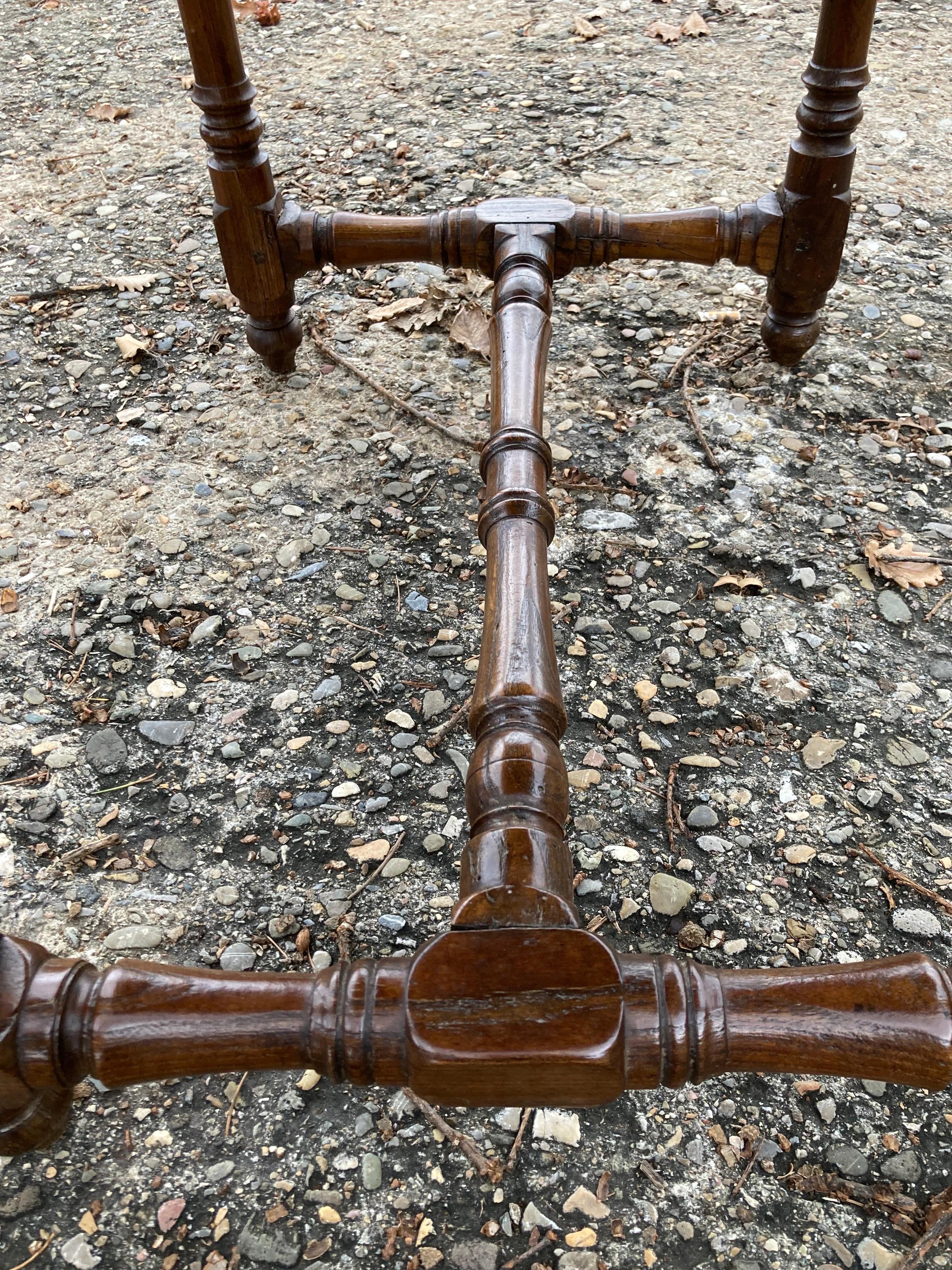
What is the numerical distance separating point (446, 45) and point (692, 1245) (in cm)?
471

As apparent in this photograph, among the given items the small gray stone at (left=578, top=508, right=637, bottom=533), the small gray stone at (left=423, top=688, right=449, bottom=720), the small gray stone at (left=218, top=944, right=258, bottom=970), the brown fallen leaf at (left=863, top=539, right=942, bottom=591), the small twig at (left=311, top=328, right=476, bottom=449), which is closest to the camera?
the small gray stone at (left=218, top=944, right=258, bottom=970)

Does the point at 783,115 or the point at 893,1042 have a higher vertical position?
the point at 893,1042

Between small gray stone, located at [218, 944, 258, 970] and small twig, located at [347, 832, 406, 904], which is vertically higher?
small gray stone, located at [218, 944, 258, 970]

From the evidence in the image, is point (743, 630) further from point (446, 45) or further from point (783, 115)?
point (446, 45)

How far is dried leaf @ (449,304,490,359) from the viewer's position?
3.06 m

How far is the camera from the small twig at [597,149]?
388 cm

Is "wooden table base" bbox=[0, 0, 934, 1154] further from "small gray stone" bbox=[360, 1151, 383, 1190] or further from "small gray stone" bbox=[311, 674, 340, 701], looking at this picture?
"small gray stone" bbox=[311, 674, 340, 701]

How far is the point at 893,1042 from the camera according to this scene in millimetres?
1165

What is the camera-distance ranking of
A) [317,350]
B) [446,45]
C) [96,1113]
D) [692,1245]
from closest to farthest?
[692,1245]
[96,1113]
[317,350]
[446,45]

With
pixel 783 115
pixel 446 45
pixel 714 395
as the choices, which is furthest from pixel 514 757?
pixel 446 45

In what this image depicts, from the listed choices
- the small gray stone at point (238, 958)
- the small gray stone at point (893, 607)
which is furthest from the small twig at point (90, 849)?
the small gray stone at point (893, 607)

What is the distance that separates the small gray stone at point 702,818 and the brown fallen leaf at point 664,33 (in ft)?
12.9

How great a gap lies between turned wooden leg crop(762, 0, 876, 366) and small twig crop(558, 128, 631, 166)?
1.45 metres

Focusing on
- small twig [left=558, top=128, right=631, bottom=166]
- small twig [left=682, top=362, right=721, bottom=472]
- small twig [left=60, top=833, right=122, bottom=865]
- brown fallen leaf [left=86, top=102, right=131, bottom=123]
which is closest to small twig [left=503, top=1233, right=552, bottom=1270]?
small twig [left=60, top=833, right=122, bottom=865]
